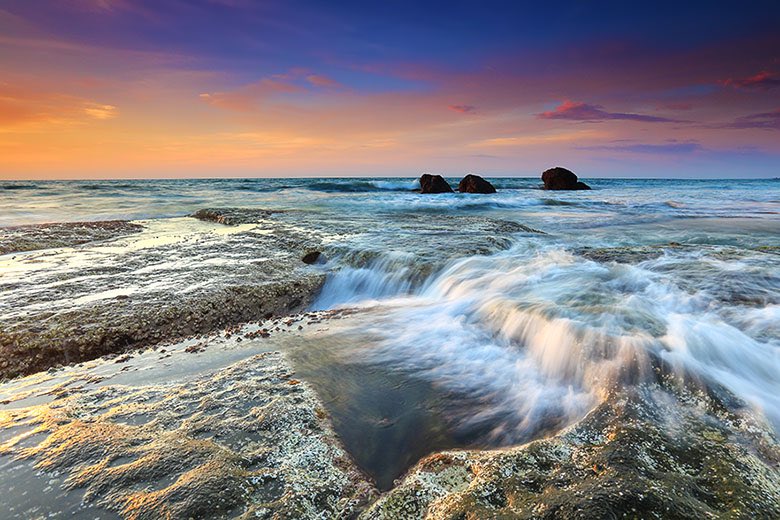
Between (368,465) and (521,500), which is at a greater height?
(521,500)

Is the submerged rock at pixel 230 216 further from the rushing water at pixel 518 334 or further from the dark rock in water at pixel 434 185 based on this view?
the dark rock in water at pixel 434 185

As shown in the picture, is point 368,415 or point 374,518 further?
point 368,415

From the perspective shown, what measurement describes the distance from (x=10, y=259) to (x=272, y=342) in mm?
6663

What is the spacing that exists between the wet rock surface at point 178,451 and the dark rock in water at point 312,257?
15.3ft

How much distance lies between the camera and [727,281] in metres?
5.74

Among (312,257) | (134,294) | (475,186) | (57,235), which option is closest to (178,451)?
(134,294)

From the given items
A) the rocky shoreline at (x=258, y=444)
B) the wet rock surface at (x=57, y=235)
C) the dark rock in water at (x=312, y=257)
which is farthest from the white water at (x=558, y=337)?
the wet rock surface at (x=57, y=235)

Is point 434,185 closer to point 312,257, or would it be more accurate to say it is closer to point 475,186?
point 475,186

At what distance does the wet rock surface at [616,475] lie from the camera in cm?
193

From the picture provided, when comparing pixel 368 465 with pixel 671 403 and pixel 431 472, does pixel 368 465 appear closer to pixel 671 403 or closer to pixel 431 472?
pixel 431 472

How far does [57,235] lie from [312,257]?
22.1 ft

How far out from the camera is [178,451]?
7.67 feet

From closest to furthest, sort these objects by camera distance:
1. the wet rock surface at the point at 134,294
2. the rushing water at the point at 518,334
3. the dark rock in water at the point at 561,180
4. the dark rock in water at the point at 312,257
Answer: the rushing water at the point at 518,334, the wet rock surface at the point at 134,294, the dark rock in water at the point at 312,257, the dark rock in water at the point at 561,180

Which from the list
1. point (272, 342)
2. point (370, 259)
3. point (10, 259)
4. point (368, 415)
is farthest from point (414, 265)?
point (10, 259)
